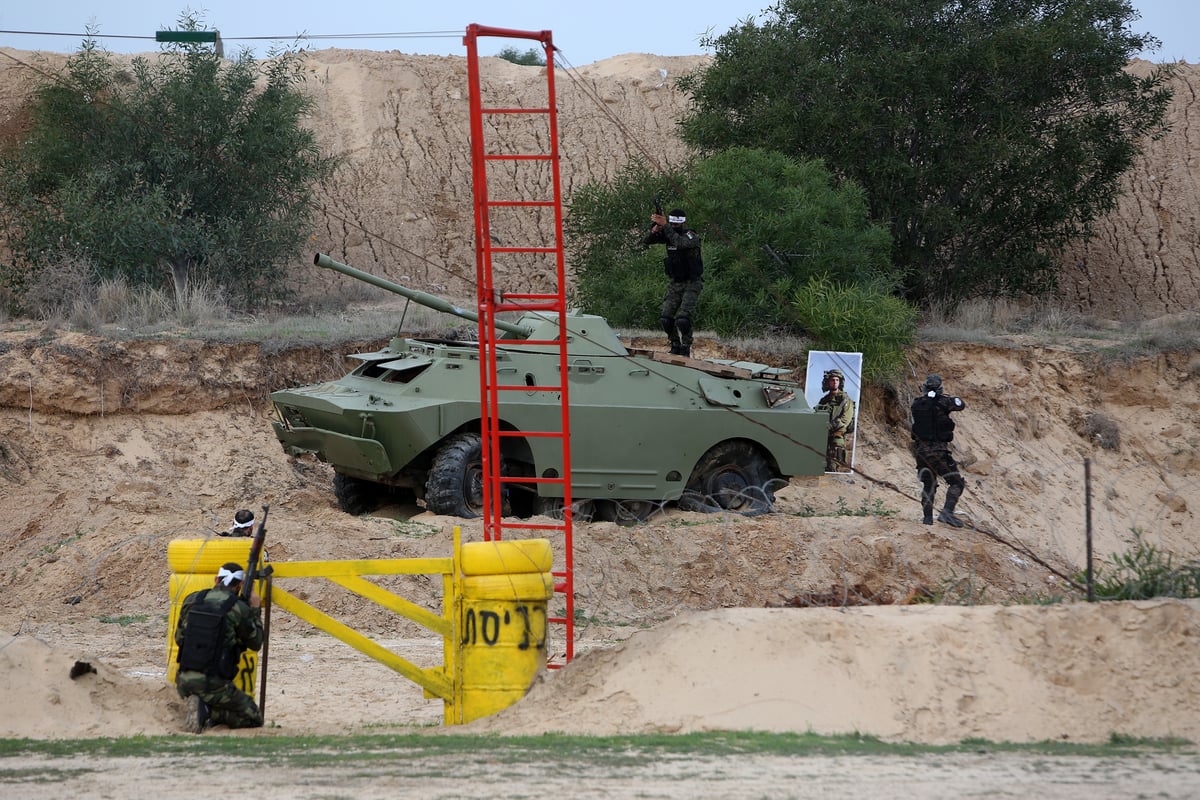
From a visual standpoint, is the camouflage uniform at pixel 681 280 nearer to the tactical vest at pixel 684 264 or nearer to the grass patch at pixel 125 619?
the tactical vest at pixel 684 264

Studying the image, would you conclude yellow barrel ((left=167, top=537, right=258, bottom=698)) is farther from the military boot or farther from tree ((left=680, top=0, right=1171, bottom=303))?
tree ((left=680, top=0, right=1171, bottom=303))

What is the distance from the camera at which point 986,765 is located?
6.50 metres

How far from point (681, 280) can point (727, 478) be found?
96.2 inches

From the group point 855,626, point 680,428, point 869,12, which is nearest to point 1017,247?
point 869,12

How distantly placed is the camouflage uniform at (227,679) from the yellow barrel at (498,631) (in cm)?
121

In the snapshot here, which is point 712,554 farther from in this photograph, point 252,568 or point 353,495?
point 252,568

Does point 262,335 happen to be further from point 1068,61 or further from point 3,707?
point 1068,61

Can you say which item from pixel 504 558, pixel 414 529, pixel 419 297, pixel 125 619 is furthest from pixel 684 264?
pixel 504 558

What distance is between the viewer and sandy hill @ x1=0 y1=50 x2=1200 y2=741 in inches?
303

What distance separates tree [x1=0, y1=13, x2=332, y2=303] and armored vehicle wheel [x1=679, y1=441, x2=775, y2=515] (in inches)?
386

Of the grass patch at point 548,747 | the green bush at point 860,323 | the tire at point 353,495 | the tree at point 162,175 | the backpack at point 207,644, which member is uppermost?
the tree at point 162,175

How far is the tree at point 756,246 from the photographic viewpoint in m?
21.2

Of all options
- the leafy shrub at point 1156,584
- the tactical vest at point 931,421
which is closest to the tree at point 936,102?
the tactical vest at point 931,421

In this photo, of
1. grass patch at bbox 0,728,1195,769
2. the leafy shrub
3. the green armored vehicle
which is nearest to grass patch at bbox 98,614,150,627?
the green armored vehicle
